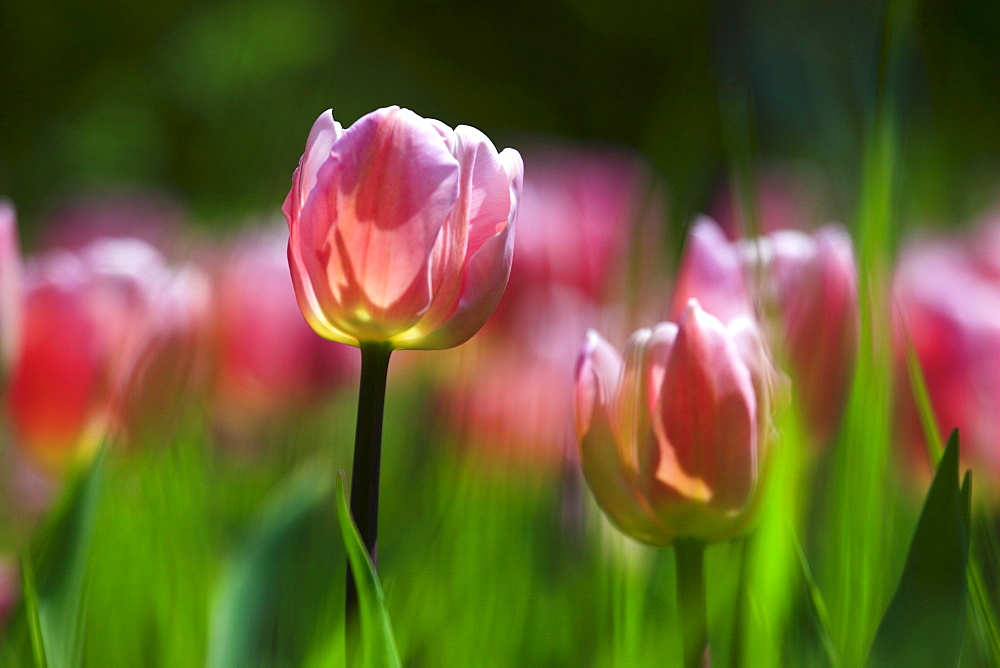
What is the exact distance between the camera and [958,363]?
45cm

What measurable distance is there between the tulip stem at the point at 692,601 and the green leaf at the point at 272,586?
0.14 m

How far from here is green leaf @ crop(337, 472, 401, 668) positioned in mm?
250

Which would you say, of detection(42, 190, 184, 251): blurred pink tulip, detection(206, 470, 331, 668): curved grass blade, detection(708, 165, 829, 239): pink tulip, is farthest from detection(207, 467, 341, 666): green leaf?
detection(42, 190, 184, 251): blurred pink tulip

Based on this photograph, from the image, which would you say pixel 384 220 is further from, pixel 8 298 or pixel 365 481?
pixel 8 298

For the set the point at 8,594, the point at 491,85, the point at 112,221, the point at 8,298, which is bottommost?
the point at 8,594

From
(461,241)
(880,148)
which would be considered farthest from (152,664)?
(880,148)

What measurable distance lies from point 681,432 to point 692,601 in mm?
47

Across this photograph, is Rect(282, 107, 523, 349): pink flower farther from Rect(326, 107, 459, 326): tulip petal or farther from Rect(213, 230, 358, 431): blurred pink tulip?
Rect(213, 230, 358, 431): blurred pink tulip

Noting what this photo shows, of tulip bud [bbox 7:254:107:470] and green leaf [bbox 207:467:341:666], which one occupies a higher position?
tulip bud [bbox 7:254:107:470]

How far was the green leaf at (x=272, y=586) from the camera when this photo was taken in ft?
1.21

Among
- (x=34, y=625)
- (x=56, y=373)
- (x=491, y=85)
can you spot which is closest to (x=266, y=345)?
(x=56, y=373)

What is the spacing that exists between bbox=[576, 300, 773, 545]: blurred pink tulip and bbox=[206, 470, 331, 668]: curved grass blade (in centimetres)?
14

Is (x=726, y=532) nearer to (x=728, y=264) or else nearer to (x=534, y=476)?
(x=728, y=264)

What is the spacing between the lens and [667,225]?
22.4 inches
